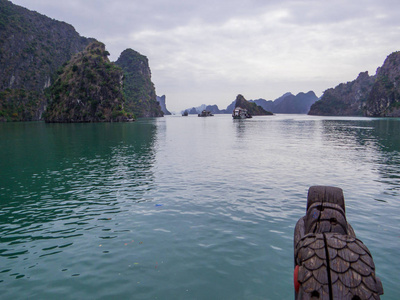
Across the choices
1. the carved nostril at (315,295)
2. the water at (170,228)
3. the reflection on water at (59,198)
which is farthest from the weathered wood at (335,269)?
the reflection on water at (59,198)

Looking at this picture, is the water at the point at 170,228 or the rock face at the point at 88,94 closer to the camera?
the water at the point at 170,228

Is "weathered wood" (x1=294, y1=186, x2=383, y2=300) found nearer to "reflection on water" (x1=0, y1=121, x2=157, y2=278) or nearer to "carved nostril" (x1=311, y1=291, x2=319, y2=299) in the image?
"carved nostril" (x1=311, y1=291, x2=319, y2=299)

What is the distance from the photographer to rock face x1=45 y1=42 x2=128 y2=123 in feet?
523

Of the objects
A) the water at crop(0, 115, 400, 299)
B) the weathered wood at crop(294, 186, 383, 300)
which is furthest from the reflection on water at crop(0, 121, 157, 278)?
the weathered wood at crop(294, 186, 383, 300)

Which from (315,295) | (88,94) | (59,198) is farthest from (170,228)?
(88,94)

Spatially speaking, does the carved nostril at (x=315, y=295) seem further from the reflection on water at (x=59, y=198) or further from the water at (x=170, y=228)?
the reflection on water at (x=59, y=198)

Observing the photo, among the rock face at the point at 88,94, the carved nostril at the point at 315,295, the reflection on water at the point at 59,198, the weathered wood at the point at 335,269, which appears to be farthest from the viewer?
the rock face at the point at 88,94

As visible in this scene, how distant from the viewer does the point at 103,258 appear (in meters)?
9.61

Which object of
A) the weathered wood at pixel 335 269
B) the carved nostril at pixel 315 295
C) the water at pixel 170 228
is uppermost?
the weathered wood at pixel 335 269

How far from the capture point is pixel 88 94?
6521 inches

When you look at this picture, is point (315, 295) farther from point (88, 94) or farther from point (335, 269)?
point (88, 94)

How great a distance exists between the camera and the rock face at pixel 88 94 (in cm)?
15950

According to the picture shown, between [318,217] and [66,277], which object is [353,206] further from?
[66,277]

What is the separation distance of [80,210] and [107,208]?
1.41m
